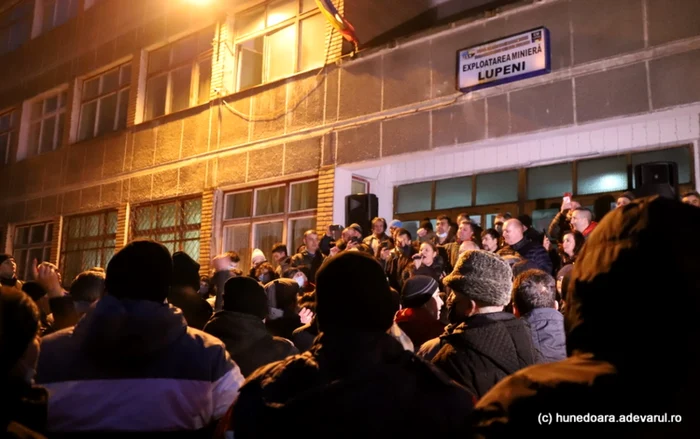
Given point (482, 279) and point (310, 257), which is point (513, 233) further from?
point (482, 279)

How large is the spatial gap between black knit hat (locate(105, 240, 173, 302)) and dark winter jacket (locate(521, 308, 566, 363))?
6.48ft

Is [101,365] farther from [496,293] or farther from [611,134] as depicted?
[611,134]

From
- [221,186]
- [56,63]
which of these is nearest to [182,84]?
[221,186]

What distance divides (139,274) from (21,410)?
2.55ft

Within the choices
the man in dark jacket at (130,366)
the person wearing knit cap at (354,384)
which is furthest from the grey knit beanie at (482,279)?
the man in dark jacket at (130,366)

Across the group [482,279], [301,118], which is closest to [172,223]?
[301,118]

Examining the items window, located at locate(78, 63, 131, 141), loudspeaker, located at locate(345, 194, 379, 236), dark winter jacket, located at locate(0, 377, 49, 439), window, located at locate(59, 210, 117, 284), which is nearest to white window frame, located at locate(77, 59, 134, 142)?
window, located at locate(78, 63, 131, 141)

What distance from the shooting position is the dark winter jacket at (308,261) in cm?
890

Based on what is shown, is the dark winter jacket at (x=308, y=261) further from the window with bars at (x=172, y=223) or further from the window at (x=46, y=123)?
the window at (x=46, y=123)

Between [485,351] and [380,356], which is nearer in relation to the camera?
[380,356]

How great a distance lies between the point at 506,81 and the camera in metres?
8.75

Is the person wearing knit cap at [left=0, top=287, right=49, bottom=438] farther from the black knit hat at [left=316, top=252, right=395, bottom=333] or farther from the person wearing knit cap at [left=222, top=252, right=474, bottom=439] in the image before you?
the black knit hat at [left=316, top=252, right=395, bottom=333]

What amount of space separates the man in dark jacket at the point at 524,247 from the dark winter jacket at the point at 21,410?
5.69 metres

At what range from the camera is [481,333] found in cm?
252
